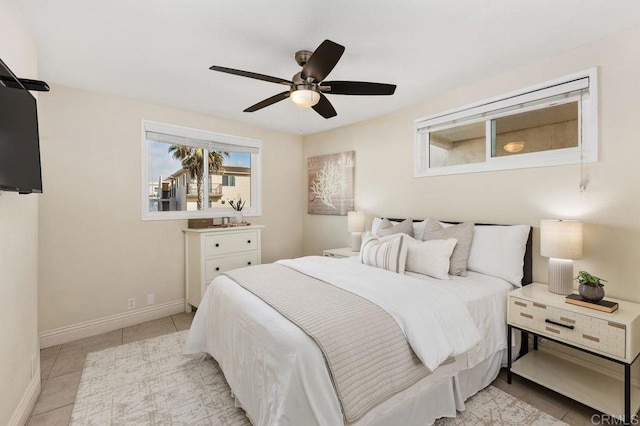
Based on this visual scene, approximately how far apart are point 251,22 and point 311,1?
0.43 metres

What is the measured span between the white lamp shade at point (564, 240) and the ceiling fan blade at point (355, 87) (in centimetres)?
150

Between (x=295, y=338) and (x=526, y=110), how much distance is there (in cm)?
265

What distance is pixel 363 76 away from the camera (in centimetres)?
261

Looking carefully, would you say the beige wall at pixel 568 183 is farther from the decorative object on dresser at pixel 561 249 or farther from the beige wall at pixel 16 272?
the beige wall at pixel 16 272

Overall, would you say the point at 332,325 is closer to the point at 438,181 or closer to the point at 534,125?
the point at 438,181

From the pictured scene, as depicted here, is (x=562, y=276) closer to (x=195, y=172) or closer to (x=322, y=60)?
(x=322, y=60)

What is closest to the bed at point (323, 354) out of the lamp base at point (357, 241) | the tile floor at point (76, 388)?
the tile floor at point (76, 388)

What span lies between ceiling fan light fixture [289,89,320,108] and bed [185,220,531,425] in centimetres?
128

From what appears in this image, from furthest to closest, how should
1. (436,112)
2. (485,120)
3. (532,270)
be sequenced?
(436,112)
(485,120)
(532,270)

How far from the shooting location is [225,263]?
359cm

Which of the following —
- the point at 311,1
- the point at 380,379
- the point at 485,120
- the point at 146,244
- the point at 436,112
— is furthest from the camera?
the point at 146,244

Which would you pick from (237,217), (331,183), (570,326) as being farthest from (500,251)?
(237,217)

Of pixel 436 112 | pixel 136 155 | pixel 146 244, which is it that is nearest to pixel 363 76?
pixel 436 112

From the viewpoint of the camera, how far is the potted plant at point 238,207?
3936mm
